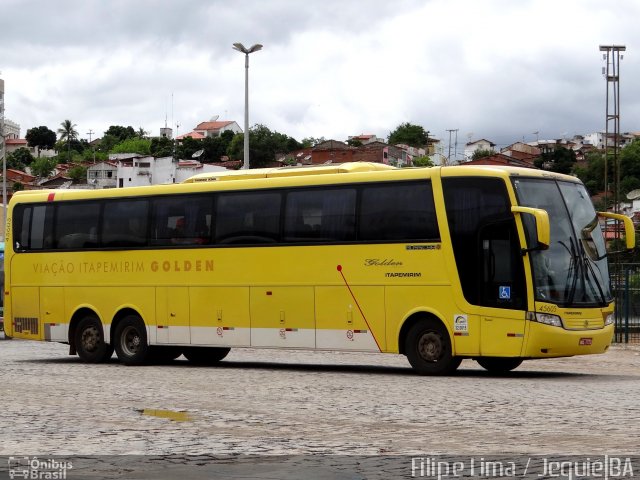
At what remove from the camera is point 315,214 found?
22.1 metres

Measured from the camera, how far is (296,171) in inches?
894

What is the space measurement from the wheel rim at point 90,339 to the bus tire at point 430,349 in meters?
7.56

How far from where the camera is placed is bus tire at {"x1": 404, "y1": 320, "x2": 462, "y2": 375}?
20359 millimetres

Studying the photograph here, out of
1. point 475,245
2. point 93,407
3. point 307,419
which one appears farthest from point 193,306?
point 307,419

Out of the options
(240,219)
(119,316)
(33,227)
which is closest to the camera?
(240,219)

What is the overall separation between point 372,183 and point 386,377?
3359 mm

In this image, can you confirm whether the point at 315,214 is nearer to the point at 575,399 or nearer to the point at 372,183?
the point at 372,183

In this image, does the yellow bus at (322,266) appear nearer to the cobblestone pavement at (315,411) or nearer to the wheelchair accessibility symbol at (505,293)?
the wheelchair accessibility symbol at (505,293)

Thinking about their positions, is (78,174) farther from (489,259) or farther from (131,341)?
(489,259)

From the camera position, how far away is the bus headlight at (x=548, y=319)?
19453mm

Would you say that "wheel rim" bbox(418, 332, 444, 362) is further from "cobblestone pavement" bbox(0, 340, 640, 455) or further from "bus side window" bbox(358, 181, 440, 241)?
"bus side window" bbox(358, 181, 440, 241)

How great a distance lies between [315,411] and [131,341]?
11.3 m

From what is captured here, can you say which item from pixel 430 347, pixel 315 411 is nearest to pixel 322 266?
pixel 430 347

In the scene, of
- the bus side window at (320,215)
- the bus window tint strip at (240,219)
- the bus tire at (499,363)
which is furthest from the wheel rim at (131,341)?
the bus tire at (499,363)
